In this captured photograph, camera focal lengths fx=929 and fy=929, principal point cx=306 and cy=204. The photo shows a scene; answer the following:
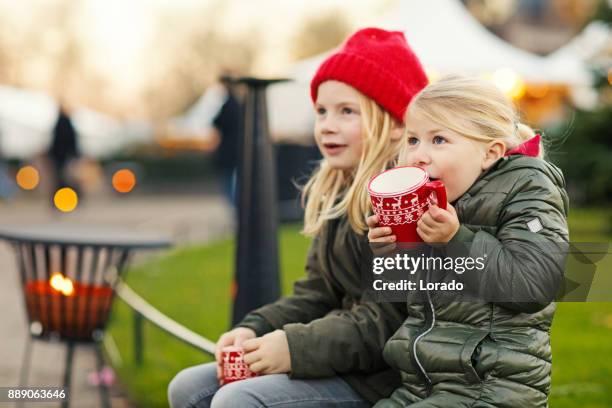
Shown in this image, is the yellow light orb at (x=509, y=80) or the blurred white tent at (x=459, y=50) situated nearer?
the yellow light orb at (x=509, y=80)

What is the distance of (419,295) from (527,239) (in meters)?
0.30

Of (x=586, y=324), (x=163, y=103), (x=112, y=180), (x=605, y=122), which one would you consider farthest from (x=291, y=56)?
(x=586, y=324)

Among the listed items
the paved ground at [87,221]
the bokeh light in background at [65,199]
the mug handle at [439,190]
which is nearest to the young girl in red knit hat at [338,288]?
the mug handle at [439,190]

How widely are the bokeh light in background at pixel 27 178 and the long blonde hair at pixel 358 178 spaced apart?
20114 mm

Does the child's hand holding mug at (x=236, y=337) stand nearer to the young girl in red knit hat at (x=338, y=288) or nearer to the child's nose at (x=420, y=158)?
the young girl in red knit hat at (x=338, y=288)

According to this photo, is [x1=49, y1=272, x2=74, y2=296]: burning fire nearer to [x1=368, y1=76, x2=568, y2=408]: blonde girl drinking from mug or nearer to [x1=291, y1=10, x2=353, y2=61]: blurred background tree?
[x1=368, y1=76, x2=568, y2=408]: blonde girl drinking from mug

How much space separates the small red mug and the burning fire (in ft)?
5.15

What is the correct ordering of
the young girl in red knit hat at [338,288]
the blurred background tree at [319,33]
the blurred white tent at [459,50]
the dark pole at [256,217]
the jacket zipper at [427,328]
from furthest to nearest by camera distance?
the blurred background tree at [319,33] < the blurred white tent at [459,50] < the dark pole at [256,217] < the young girl in red knit hat at [338,288] < the jacket zipper at [427,328]

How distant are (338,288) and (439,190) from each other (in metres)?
0.81

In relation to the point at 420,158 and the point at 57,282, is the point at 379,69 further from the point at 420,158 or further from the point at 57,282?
the point at 57,282

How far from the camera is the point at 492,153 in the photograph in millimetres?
2260

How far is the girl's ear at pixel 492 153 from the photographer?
225 centimetres

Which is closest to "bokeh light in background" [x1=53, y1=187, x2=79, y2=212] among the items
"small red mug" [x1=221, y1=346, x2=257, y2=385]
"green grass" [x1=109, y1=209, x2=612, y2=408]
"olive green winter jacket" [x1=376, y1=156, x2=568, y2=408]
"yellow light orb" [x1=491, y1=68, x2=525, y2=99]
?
"green grass" [x1=109, y1=209, x2=612, y2=408]

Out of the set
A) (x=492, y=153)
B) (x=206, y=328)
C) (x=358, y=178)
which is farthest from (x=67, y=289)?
(x=492, y=153)
